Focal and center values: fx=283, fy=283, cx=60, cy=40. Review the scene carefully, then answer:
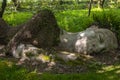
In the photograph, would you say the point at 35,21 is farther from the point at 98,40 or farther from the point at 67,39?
the point at 98,40

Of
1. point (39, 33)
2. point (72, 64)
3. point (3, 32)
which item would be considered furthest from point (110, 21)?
point (3, 32)

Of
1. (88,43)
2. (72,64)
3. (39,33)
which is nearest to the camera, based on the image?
(72,64)

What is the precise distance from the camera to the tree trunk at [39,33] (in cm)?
1127

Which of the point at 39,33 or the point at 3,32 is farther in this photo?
the point at 3,32

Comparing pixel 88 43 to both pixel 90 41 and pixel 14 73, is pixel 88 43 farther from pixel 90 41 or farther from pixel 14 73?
pixel 14 73

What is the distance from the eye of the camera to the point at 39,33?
11.5m

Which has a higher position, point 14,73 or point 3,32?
point 3,32

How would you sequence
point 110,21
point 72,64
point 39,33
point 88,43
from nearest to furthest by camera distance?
point 72,64 → point 88,43 → point 39,33 → point 110,21

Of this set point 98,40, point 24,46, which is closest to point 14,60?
point 24,46

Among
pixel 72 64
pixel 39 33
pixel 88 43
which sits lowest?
pixel 72 64

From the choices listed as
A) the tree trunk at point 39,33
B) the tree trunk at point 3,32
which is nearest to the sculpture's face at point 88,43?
the tree trunk at point 39,33

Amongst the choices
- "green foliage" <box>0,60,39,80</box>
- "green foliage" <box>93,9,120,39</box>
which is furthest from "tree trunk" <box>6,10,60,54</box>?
"green foliage" <box>93,9,120,39</box>

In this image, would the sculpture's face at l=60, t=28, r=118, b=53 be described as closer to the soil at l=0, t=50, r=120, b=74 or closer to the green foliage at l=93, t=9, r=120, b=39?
the soil at l=0, t=50, r=120, b=74

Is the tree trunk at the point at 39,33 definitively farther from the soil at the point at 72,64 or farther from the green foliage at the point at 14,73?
the green foliage at the point at 14,73
